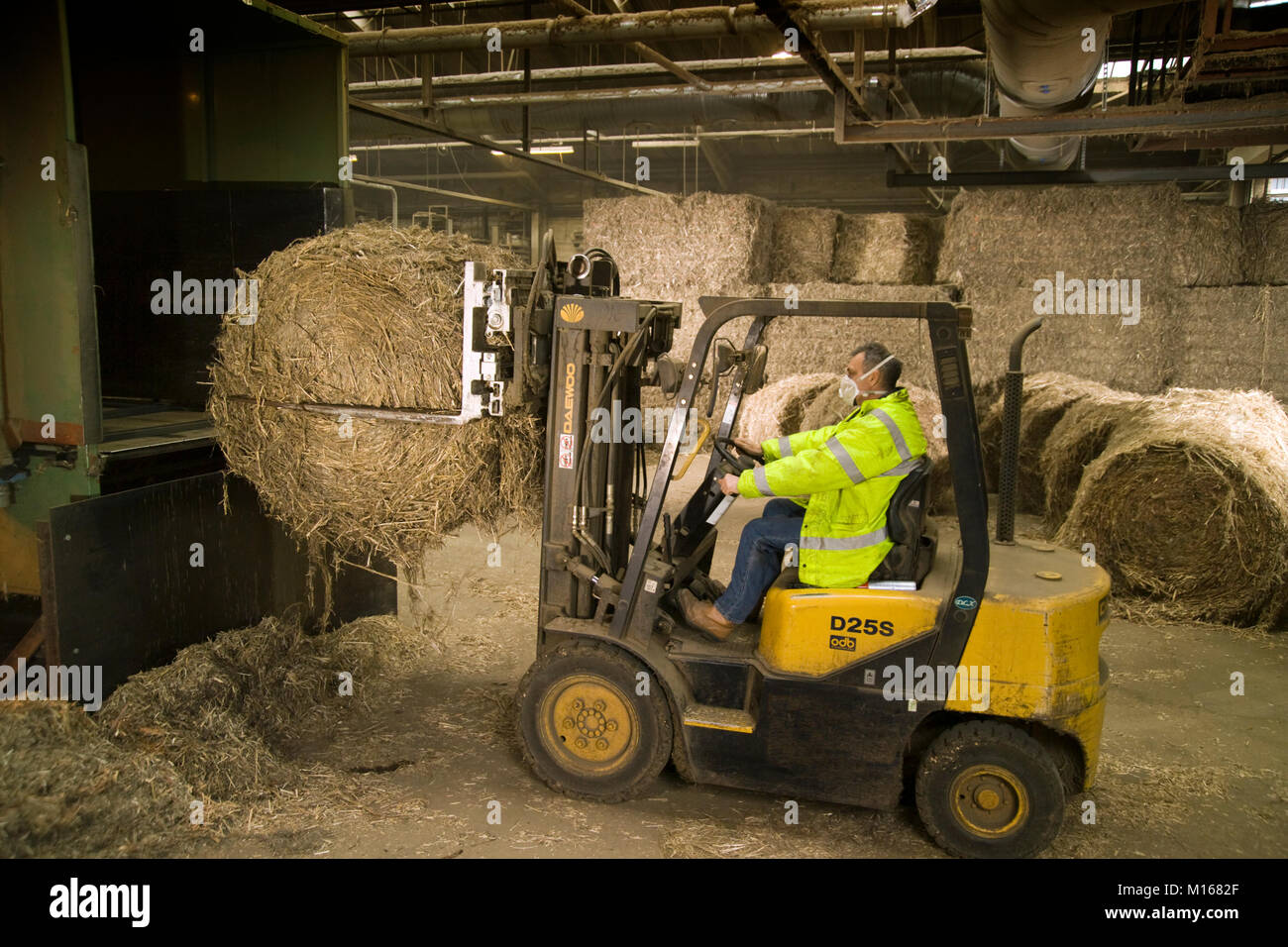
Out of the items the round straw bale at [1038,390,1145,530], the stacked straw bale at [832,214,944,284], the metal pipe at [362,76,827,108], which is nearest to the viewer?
the round straw bale at [1038,390,1145,530]

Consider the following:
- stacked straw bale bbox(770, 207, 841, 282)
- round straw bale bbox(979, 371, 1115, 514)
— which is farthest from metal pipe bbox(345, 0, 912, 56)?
stacked straw bale bbox(770, 207, 841, 282)

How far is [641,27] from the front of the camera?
7.25 metres

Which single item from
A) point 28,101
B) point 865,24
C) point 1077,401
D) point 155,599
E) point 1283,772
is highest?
point 865,24

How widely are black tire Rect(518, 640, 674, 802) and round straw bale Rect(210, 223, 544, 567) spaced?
972 millimetres

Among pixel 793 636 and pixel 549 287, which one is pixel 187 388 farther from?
pixel 793 636

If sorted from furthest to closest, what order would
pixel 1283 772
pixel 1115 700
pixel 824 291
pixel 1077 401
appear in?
pixel 824 291, pixel 1077 401, pixel 1115 700, pixel 1283 772

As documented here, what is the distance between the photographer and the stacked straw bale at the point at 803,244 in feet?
40.7

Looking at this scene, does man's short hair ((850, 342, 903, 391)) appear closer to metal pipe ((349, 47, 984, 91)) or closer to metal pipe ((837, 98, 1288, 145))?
metal pipe ((837, 98, 1288, 145))

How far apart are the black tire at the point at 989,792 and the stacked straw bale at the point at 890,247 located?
8.90 metres

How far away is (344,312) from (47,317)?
1.37 meters

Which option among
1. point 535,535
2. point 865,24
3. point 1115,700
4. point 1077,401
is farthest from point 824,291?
point 535,535

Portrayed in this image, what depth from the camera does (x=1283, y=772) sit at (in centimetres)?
510

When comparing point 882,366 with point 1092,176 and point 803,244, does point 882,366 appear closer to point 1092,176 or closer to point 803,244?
point 1092,176

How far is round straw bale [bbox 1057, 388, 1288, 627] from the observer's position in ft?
23.7
